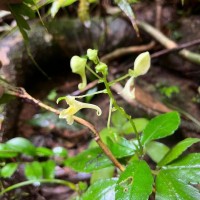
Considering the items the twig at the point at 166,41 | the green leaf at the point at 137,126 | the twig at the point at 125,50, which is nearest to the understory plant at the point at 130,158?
the green leaf at the point at 137,126

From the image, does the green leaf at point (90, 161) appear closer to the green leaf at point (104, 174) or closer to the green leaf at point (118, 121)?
the green leaf at point (104, 174)

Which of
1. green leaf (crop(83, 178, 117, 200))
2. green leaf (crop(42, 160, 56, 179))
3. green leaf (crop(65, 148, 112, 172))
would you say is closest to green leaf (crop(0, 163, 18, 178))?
green leaf (crop(42, 160, 56, 179))

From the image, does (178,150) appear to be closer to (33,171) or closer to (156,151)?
(156,151)

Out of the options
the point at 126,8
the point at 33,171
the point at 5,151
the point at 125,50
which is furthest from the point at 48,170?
the point at 125,50

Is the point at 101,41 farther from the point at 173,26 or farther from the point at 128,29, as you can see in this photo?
the point at 173,26

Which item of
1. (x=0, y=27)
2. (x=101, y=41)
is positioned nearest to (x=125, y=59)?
(x=101, y=41)

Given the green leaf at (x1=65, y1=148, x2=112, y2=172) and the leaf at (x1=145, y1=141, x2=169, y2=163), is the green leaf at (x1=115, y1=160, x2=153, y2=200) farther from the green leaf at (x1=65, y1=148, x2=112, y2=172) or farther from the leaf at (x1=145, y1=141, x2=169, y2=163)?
the leaf at (x1=145, y1=141, x2=169, y2=163)
